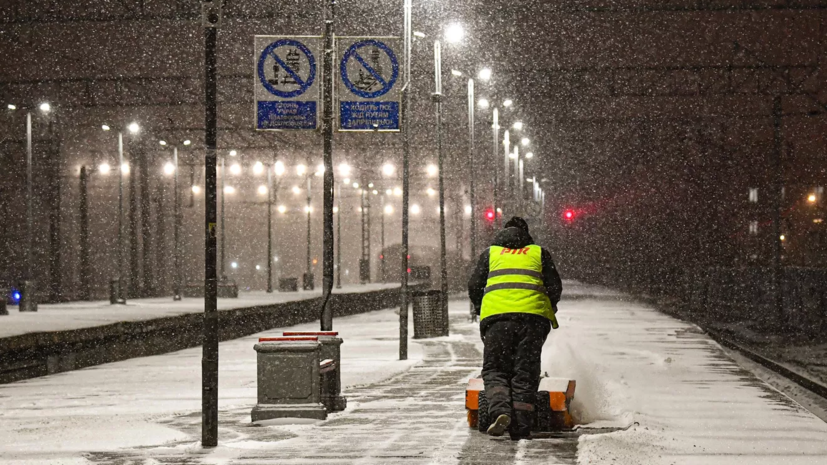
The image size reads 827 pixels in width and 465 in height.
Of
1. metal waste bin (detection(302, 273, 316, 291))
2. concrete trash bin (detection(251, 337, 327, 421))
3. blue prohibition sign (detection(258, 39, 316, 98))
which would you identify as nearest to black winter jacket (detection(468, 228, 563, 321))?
concrete trash bin (detection(251, 337, 327, 421))

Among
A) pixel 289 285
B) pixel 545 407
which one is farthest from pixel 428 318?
pixel 289 285

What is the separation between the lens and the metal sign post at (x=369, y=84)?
57.3 ft

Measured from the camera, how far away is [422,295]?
30.9 m

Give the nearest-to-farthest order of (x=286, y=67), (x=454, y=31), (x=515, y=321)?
(x=515, y=321)
(x=286, y=67)
(x=454, y=31)

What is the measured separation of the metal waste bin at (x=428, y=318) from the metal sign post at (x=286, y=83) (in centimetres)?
1625

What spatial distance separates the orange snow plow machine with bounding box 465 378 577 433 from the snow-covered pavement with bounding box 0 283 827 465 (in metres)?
0.20

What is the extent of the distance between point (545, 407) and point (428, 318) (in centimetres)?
1950

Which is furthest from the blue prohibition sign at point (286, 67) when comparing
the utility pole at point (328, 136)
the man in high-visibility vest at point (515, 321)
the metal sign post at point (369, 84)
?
the man in high-visibility vest at point (515, 321)

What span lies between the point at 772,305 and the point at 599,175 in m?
62.3

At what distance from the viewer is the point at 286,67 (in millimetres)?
15086

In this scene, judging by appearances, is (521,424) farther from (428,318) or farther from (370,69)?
(428,318)

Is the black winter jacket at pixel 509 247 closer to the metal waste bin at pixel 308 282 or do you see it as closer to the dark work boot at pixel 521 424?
the dark work boot at pixel 521 424

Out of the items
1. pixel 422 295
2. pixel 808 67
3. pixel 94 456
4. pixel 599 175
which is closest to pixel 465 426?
pixel 94 456

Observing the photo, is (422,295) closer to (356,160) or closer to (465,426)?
(465,426)
